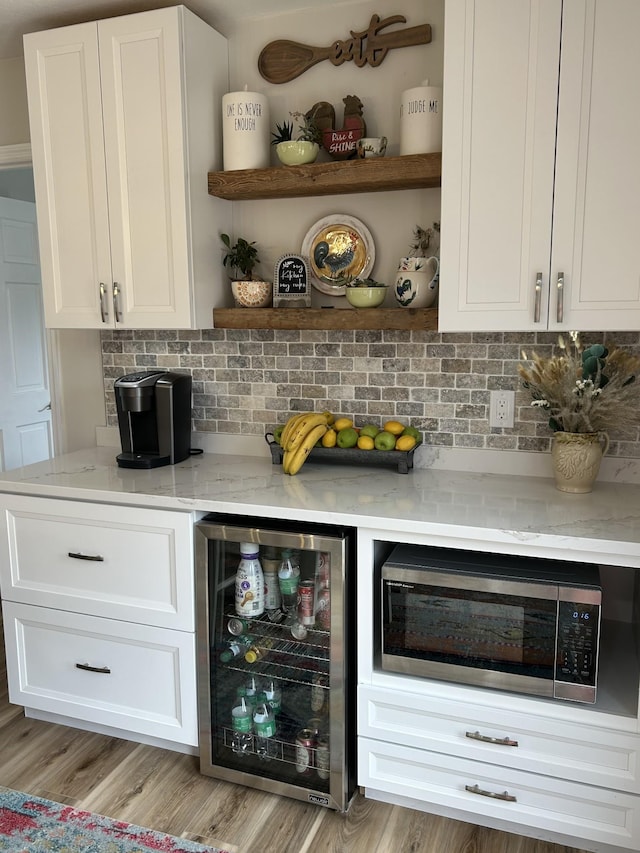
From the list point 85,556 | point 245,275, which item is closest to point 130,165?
point 245,275

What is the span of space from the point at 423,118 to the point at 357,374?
0.88m

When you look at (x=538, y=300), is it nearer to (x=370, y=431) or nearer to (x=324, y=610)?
(x=370, y=431)

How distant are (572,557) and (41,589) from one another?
174cm

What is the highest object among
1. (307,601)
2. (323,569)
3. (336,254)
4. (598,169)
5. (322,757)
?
(598,169)

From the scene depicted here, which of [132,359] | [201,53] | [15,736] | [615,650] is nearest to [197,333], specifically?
[132,359]

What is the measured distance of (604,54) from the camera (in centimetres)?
188

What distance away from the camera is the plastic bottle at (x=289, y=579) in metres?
2.13

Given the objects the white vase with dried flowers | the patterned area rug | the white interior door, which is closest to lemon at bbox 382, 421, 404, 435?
the white vase with dried flowers

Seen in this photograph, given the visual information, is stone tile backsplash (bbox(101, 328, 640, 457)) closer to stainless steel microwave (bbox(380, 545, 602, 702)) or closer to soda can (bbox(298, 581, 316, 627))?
stainless steel microwave (bbox(380, 545, 602, 702))

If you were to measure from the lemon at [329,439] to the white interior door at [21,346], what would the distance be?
212 centimetres

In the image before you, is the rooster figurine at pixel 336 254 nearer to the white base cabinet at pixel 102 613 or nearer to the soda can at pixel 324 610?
the white base cabinet at pixel 102 613

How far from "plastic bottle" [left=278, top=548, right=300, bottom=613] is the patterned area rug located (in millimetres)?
692

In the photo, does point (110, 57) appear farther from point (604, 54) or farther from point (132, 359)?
point (604, 54)

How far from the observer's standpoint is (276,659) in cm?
220
